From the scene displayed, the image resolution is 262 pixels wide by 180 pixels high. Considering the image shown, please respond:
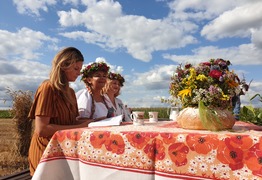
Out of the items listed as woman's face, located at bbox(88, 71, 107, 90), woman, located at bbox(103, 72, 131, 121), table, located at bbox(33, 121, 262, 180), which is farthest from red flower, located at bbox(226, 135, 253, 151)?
woman, located at bbox(103, 72, 131, 121)

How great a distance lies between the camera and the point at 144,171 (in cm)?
182

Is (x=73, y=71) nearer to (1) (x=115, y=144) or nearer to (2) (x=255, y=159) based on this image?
(1) (x=115, y=144)

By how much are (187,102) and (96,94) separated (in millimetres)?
2136

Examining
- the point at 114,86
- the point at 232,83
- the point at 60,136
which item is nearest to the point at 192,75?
the point at 232,83

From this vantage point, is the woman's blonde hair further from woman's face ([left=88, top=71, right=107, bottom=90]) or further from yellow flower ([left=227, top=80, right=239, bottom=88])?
yellow flower ([left=227, top=80, right=239, bottom=88])

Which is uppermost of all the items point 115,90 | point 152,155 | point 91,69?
point 91,69

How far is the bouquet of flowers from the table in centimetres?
24

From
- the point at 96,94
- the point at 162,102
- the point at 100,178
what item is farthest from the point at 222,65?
the point at 96,94

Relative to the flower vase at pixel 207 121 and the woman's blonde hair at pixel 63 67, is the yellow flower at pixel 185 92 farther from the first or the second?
the woman's blonde hair at pixel 63 67

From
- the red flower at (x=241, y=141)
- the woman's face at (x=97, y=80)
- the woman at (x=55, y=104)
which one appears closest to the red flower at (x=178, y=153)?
the red flower at (x=241, y=141)

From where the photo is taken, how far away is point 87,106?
12.2 feet

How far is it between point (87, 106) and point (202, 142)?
2278 mm

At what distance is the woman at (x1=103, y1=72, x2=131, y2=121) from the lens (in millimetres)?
4817

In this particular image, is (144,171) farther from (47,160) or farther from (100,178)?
(47,160)
